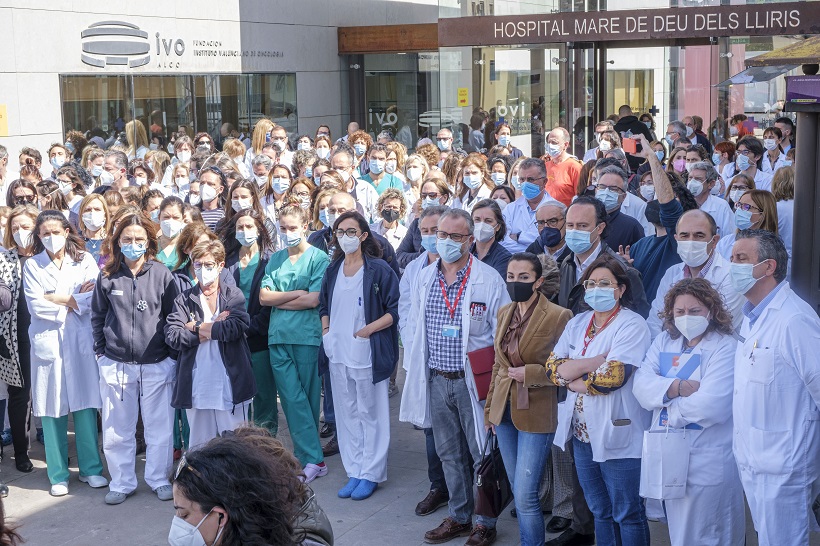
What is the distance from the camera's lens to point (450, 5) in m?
18.9

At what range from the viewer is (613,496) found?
5664mm

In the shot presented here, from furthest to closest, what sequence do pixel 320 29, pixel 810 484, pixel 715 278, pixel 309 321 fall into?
pixel 320 29 < pixel 309 321 < pixel 715 278 < pixel 810 484

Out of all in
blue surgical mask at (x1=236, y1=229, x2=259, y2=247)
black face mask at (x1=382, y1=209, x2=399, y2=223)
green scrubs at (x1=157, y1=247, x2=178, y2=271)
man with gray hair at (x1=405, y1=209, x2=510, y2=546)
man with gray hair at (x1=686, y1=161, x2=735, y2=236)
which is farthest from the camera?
black face mask at (x1=382, y1=209, x2=399, y2=223)

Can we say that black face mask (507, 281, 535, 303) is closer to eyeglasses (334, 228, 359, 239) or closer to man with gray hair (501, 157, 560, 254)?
eyeglasses (334, 228, 359, 239)

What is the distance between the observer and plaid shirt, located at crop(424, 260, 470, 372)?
21.5 ft

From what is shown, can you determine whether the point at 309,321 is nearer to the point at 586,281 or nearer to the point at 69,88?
the point at 586,281

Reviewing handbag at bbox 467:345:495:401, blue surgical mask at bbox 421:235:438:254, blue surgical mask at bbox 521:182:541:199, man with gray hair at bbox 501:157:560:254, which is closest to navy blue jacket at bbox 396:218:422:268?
man with gray hair at bbox 501:157:560:254

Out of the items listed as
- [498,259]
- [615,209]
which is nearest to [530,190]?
[615,209]

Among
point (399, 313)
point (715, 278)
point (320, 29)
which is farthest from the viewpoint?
point (320, 29)

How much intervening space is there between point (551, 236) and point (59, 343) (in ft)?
12.4

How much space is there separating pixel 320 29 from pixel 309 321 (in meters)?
18.4

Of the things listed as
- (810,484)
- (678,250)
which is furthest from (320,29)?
(810,484)

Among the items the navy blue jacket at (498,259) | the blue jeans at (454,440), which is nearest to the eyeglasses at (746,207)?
Result: the navy blue jacket at (498,259)

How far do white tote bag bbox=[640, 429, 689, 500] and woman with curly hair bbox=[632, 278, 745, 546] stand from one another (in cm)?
3
